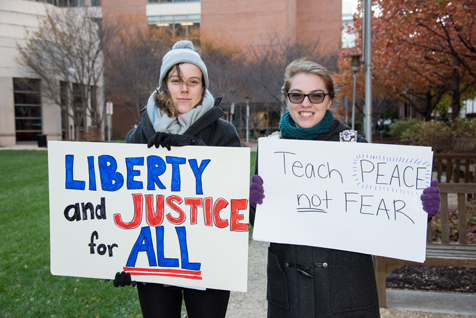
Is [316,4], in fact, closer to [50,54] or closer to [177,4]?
[177,4]

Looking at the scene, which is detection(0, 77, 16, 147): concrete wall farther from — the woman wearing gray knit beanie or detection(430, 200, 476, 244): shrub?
the woman wearing gray knit beanie

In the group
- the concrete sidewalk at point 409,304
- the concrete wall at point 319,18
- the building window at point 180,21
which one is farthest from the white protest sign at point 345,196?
the concrete wall at point 319,18

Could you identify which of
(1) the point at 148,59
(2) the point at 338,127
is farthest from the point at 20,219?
(1) the point at 148,59

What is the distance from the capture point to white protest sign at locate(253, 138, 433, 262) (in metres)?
2.01

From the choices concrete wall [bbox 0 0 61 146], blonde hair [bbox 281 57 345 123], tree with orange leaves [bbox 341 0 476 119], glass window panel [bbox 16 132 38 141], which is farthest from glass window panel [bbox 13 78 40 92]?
blonde hair [bbox 281 57 345 123]

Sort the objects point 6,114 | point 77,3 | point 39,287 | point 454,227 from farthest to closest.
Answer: point 6,114 < point 77,3 < point 454,227 < point 39,287

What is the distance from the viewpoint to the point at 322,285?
6.54ft

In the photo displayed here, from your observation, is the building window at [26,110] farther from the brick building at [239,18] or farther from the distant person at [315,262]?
the distant person at [315,262]

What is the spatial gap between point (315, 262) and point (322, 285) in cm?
12

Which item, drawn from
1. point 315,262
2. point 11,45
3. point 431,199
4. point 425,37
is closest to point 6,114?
point 11,45

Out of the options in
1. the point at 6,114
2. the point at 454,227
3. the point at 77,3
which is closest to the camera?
the point at 454,227

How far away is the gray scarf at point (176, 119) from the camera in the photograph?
225 cm

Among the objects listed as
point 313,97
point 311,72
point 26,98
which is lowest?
point 313,97

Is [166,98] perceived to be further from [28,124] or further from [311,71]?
[28,124]
